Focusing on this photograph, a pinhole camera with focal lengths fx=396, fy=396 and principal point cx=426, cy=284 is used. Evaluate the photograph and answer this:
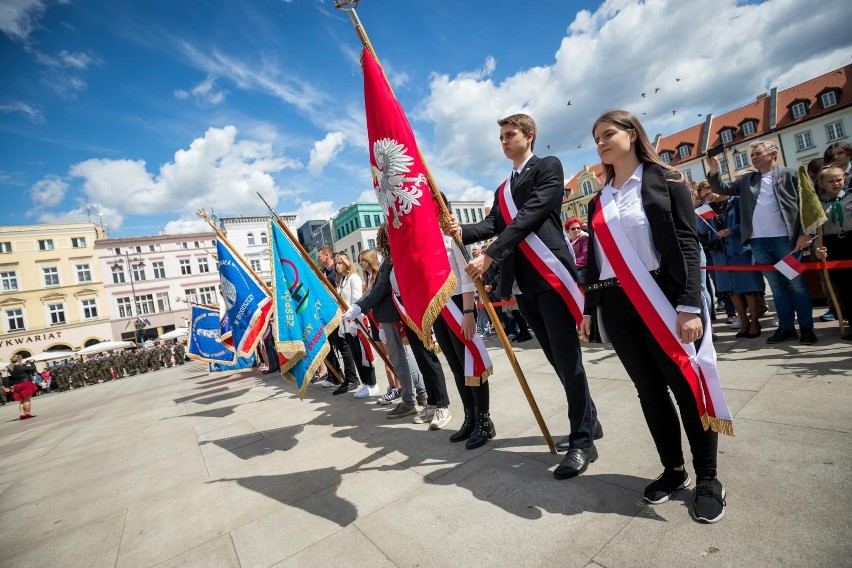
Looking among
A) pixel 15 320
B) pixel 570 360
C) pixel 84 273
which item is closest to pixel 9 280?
pixel 15 320

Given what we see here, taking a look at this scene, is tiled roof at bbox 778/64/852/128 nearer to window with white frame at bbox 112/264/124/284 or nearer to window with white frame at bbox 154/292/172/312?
window with white frame at bbox 154/292/172/312

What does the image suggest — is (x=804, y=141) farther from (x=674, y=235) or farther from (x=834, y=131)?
(x=674, y=235)

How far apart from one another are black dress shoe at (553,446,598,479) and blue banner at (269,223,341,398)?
316cm

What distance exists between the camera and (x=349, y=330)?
5.75 m

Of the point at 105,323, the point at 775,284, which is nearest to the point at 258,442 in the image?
the point at 775,284

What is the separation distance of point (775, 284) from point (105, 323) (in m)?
53.2

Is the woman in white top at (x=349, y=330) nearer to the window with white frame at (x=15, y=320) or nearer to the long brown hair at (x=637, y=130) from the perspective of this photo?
the long brown hair at (x=637, y=130)

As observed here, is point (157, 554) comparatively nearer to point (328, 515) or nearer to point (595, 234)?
point (328, 515)

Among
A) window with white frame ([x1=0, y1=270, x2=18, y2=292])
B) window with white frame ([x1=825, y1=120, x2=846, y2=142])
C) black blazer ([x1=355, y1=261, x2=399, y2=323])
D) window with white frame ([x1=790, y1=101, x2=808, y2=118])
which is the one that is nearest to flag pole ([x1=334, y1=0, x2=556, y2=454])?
black blazer ([x1=355, y1=261, x2=399, y2=323])

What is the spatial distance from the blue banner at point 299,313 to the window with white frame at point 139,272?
48533 millimetres

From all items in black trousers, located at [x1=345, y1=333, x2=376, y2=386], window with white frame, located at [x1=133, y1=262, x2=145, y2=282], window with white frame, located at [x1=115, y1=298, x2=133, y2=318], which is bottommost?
black trousers, located at [x1=345, y1=333, x2=376, y2=386]

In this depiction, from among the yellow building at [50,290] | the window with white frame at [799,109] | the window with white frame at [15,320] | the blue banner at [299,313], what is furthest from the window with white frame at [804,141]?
the window with white frame at [15,320]

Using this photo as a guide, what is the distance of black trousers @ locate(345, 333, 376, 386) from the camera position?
6.10 meters

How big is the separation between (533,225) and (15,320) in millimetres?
54528
